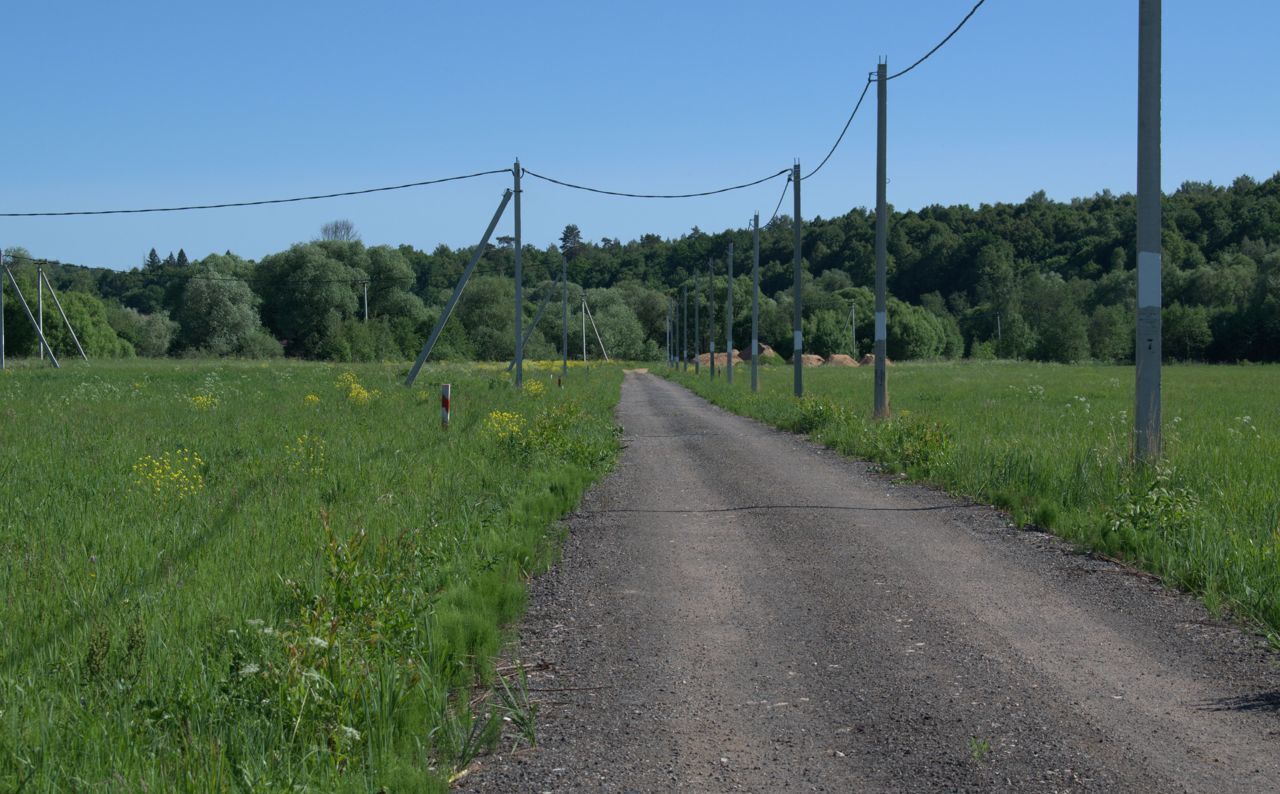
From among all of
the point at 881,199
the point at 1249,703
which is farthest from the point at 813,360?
the point at 1249,703

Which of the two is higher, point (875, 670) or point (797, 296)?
Answer: point (797, 296)

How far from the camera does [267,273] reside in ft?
304

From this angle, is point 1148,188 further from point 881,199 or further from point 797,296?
point 797,296

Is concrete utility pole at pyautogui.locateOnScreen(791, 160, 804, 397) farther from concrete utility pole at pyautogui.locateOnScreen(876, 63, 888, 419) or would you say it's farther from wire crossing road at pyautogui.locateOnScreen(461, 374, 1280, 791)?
wire crossing road at pyautogui.locateOnScreen(461, 374, 1280, 791)

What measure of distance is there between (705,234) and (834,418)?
134751 millimetres

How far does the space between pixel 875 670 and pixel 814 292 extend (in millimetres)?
122799

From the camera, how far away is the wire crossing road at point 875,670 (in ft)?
13.5

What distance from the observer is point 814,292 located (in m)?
126

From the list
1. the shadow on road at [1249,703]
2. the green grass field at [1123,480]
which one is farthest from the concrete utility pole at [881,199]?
the shadow on road at [1249,703]

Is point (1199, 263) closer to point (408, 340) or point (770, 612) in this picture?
point (408, 340)

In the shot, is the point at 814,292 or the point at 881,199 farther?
the point at 814,292

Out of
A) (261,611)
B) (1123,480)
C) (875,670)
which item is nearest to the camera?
(875,670)

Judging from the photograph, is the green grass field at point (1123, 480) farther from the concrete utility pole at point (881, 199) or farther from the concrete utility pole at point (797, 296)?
the concrete utility pole at point (797, 296)

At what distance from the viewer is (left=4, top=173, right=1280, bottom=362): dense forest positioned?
84.0 meters
